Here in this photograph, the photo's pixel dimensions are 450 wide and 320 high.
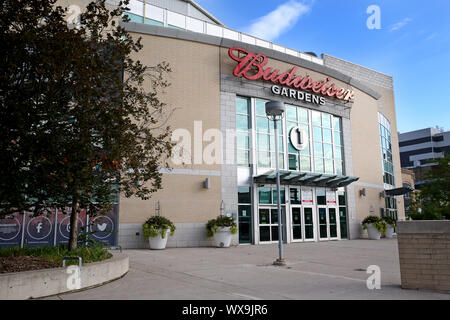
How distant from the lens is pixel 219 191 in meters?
19.2

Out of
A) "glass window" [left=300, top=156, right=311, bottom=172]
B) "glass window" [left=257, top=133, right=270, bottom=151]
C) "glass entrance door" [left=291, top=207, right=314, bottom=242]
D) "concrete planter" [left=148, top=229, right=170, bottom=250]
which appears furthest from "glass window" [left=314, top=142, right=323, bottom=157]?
"concrete planter" [left=148, top=229, right=170, bottom=250]

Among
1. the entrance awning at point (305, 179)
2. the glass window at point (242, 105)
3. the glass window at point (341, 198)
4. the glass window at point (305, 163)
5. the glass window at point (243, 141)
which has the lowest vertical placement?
the glass window at point (341, 198)

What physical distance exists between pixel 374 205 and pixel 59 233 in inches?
865

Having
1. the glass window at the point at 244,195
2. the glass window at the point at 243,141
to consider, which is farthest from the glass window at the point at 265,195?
the glass window at the point at 243,141

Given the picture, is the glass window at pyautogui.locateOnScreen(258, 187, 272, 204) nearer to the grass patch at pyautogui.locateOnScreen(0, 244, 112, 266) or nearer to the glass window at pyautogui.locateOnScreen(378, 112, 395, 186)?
the grass patch at pyautogui.locateOnScreen(0, 244, 112, 266)

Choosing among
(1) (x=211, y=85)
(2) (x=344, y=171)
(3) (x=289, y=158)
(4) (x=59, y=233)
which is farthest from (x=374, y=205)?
(4) (x=59, y=233)

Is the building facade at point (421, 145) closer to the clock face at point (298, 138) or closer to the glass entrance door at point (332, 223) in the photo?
the glass entrance door at point (332, 223)

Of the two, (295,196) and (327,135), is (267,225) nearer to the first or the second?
(295,196)

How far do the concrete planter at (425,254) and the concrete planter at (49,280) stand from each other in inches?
244

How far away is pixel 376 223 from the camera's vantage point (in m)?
24.3

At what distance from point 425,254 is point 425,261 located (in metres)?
0.14

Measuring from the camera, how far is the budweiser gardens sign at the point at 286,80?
20812 mm

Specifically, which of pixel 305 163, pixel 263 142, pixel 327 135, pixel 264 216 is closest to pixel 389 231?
pixel 327 135
